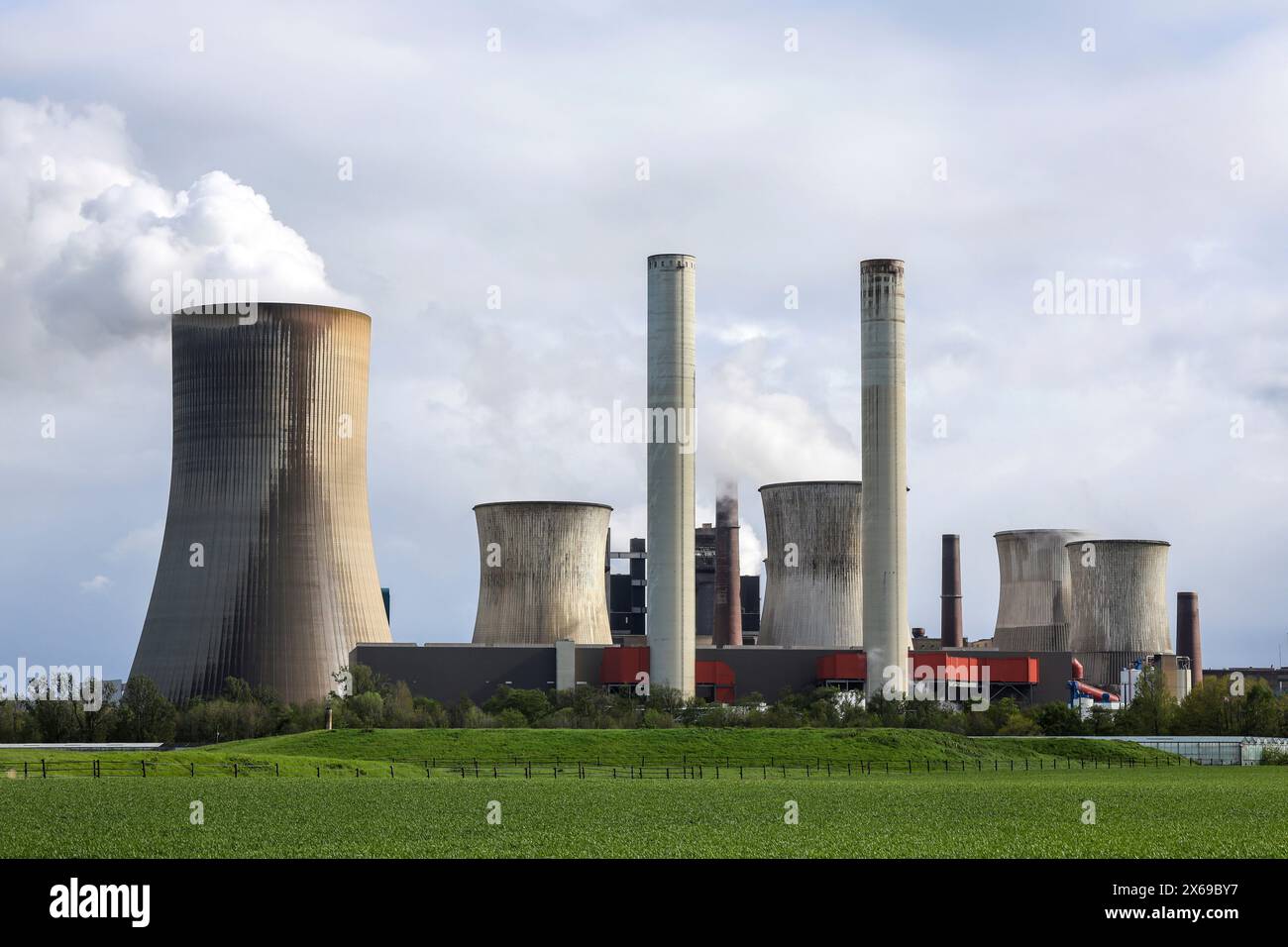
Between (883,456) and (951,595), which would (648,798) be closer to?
(883,456)

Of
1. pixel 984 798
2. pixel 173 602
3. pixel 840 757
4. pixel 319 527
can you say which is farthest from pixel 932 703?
pixel 984 798

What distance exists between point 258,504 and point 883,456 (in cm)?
2457

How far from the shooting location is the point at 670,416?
65.6m

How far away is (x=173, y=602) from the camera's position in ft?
Answer: 206

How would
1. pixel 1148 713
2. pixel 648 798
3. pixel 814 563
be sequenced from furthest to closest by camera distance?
pixel 814 563
pixel 1148 713
pixel 648 798

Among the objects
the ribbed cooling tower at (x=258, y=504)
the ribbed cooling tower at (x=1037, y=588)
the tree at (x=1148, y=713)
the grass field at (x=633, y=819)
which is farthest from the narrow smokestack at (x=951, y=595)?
the grass field at (x=633, y=819)

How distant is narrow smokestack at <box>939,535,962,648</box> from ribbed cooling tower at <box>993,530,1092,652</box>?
327 centimetres

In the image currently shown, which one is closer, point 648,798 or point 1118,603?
point 648,798

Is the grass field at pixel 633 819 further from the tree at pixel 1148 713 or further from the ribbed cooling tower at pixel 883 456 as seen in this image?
the ribbed cooling tower at pixel 883 456

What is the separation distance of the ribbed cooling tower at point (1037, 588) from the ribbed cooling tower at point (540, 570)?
81.4 feet

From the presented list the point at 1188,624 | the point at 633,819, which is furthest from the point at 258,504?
the point at 1188,624

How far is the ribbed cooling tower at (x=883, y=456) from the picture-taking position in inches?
2630

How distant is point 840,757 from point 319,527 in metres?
22.2
